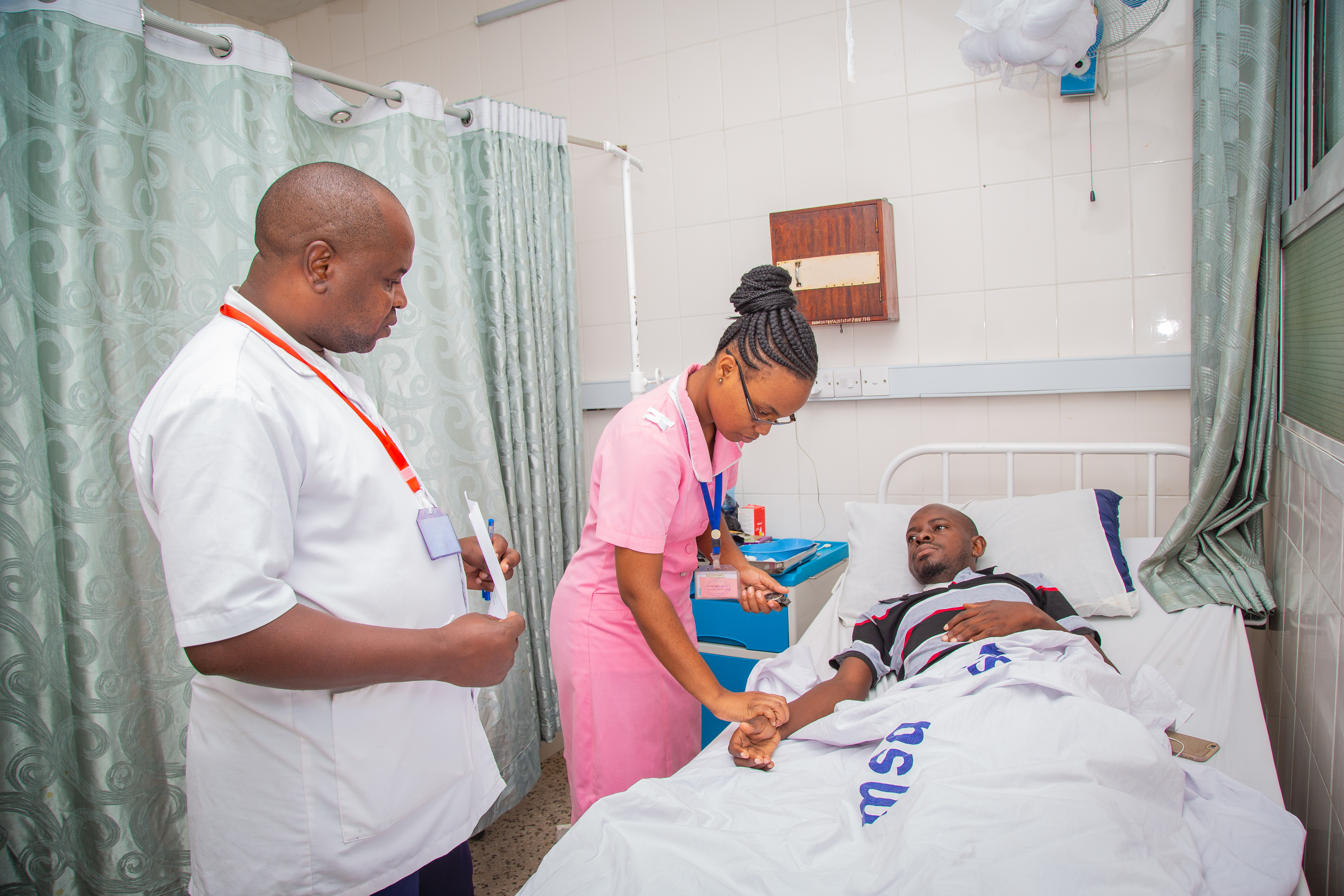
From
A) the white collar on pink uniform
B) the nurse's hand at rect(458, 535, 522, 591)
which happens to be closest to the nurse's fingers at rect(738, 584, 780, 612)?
the white collar on pink uniform

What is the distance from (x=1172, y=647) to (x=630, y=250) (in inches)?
80.1

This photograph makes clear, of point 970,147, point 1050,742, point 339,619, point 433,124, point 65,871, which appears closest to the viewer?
point 339,619

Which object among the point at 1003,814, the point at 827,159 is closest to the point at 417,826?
the point at 1003,814

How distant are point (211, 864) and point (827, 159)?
2603 mm

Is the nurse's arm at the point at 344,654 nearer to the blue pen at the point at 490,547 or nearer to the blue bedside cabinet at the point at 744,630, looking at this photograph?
the blue pen at the point at 490,547

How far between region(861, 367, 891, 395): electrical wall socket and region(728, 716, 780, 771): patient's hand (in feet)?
4.85

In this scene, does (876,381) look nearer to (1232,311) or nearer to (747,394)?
(1232,311)

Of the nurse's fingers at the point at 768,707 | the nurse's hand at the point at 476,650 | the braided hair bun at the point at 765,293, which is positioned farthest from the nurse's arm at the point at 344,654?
the braided hair bun at the point at 765,293

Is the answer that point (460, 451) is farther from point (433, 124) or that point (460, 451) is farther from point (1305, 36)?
point (1305, 36)

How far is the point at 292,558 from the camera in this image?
2.99ft

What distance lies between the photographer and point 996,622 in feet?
Result: 5.75

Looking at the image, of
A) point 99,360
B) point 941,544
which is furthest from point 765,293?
point 99,360

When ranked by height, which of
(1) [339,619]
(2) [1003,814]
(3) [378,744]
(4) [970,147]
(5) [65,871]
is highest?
(4) [970,147]

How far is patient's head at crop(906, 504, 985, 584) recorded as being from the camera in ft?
7.16
